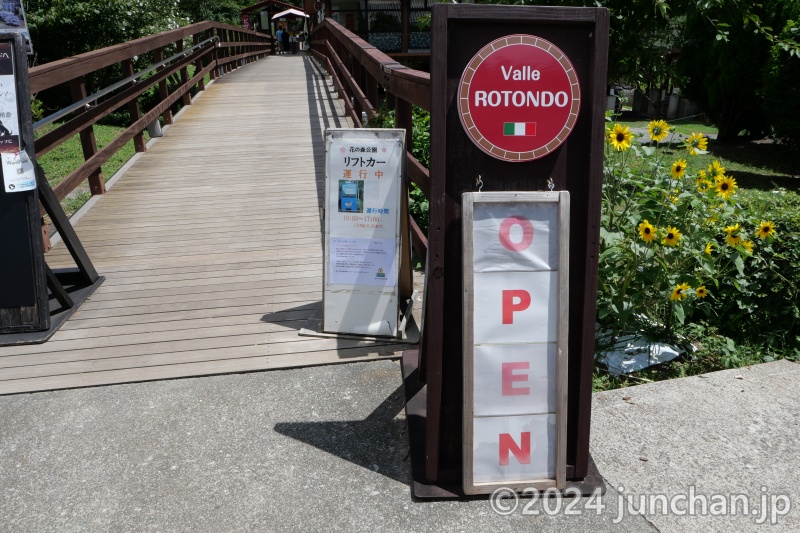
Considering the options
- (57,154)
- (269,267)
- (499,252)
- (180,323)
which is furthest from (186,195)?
(57,154)

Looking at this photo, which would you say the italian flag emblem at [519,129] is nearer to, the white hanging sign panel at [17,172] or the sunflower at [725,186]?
the sunflower at [725,186]

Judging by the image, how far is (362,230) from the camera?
4.09 m

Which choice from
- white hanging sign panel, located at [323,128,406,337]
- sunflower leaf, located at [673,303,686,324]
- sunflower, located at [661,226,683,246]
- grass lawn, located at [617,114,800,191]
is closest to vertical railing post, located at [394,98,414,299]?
white hanging sign panel, located at [323,128,406,337]

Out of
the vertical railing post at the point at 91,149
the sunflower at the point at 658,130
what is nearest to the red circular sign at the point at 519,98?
the sunflower at the point at 658,130

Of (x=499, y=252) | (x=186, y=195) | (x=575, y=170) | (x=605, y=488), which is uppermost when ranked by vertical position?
(x=575, y=170)

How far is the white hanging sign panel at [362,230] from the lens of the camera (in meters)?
4.01

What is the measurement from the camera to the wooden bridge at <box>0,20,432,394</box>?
3.87 m

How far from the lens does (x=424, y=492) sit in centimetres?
274

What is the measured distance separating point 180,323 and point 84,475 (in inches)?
59.9

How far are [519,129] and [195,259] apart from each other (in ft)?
11.1

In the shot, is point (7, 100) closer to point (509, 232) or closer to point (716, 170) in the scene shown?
point (509, 232)

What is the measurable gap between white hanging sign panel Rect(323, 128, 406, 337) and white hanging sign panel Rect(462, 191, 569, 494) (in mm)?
1353

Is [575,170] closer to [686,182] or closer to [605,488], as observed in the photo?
[605,488]

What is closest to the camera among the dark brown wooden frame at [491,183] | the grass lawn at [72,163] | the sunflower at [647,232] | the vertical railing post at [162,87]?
the dark brown wooden frame at [491,183]
